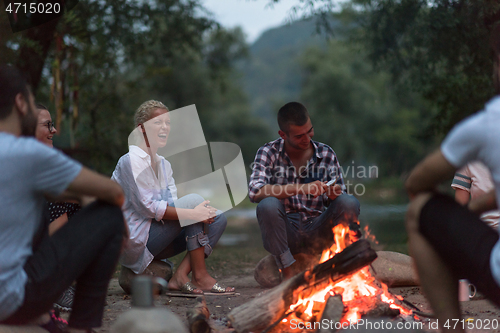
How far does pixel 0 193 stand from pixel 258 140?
119 ft

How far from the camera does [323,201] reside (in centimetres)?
431

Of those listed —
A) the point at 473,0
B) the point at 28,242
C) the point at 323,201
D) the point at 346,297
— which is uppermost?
the point at 473,0

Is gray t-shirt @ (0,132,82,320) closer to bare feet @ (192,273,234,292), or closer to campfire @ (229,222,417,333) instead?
campfire @ (229,222,417,333)

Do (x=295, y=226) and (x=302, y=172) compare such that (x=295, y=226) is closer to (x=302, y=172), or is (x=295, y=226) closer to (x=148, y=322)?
(x=302, y=172)

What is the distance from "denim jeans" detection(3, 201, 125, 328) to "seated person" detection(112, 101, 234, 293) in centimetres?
156

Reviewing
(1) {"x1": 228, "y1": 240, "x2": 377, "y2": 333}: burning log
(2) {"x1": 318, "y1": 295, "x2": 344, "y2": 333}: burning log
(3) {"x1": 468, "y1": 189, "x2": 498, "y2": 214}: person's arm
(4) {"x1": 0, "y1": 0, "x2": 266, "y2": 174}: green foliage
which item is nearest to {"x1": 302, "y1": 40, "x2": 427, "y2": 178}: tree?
(4) {"x1": 0, "y1": 0, "x2": 266, "y2": 174}: green foliage

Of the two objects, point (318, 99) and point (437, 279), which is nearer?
point (437, 279)

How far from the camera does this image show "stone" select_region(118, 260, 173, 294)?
400cm

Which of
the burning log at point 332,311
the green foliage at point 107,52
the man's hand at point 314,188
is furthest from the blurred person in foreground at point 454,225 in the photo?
the green foliage at point 107,52

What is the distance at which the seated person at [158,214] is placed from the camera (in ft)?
12.7

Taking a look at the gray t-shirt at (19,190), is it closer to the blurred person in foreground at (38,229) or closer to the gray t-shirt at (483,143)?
the blurred person in foreground at (38,229)

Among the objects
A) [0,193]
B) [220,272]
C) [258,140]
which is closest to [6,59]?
[220,272]

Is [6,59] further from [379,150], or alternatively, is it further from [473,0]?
[379,150]

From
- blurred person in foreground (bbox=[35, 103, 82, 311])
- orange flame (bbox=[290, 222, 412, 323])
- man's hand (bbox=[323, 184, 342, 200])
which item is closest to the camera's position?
orange flame (bbox=[290, 222, 412, 323])
